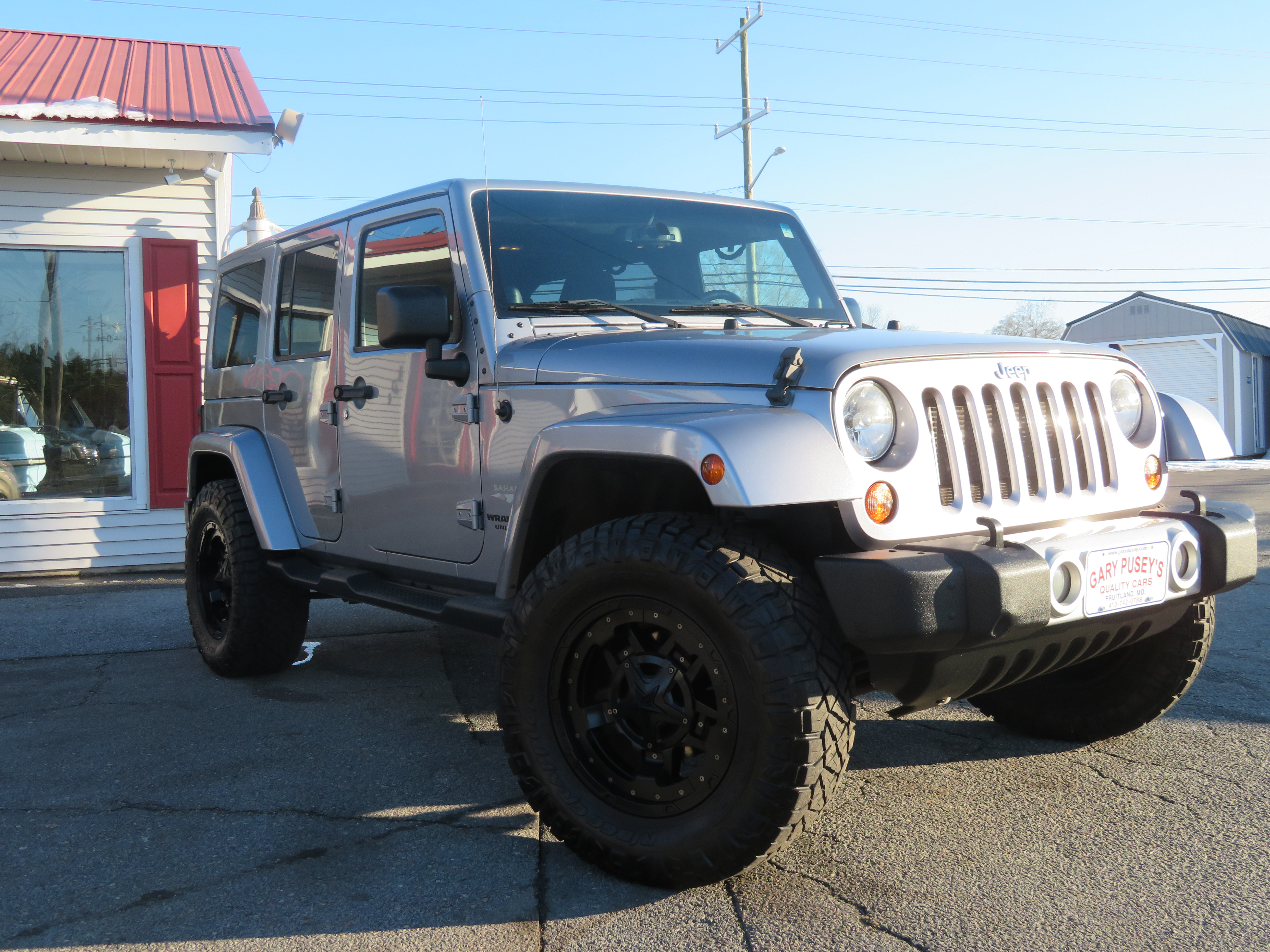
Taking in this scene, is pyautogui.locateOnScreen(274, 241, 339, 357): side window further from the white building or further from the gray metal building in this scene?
the gray metal building

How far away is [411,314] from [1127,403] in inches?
86.3

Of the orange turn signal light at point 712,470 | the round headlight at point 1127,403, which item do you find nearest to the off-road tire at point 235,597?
the orange turn signal light at point 712,470

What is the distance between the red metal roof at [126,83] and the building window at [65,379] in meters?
1.27

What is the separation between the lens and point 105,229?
8.60 meters

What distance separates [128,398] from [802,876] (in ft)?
25.6

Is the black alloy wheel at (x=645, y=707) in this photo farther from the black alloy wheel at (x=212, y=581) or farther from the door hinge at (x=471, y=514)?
the black alloy wheel at (x=212, y=581)

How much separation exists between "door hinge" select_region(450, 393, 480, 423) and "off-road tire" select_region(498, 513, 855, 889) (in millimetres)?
778

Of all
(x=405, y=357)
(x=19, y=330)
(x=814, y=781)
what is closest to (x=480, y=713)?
(x=405, y=357)

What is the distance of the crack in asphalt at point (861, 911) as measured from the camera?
2383mm

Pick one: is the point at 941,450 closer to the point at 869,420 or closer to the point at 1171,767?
the point at 869,420

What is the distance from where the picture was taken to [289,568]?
14.9 feet

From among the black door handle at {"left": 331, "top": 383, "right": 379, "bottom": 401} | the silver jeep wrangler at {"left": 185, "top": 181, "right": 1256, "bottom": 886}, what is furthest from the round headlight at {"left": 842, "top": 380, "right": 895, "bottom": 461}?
the black door handle at {"left": 331, "top": 383, "right": 379, "bottom": 401}

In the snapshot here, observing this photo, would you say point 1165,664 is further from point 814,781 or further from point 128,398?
point 128,398

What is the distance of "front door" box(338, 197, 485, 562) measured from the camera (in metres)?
3.56
